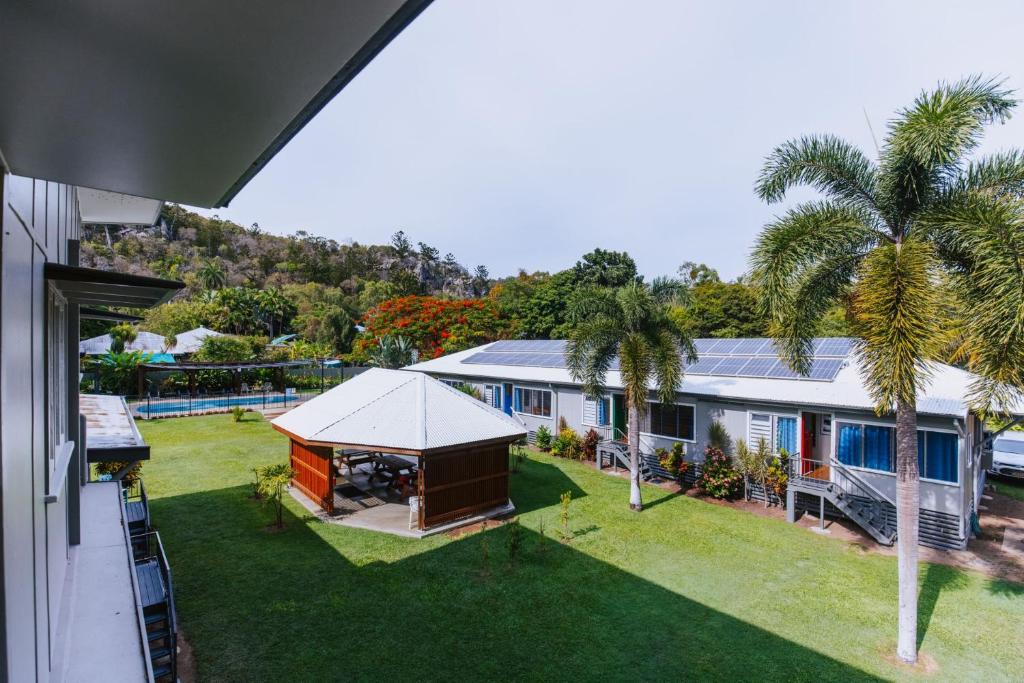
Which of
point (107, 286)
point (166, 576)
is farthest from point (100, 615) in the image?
point (107, 286)

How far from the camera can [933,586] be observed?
9.02 m

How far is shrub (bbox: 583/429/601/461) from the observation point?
696 inches

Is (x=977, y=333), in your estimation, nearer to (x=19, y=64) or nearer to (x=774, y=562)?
(x=774, y=562)

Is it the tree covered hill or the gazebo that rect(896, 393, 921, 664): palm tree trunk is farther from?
the gazebo

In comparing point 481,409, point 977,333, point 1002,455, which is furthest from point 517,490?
point 1002,455

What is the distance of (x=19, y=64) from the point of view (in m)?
1.61

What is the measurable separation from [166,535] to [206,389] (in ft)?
82.6

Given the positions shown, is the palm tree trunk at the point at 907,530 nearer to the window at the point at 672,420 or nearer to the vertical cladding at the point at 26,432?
the window at the point at 672,420

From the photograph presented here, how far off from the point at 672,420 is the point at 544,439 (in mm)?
5481

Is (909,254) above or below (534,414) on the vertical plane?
above

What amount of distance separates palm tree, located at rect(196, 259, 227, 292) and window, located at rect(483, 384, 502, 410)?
2037 inches

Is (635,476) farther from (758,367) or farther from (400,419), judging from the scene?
(400,419)

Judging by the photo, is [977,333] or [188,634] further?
[188,634]

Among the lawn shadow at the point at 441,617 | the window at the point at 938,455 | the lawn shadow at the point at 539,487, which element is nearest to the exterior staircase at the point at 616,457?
the lawn shadow at the point at 539,487
